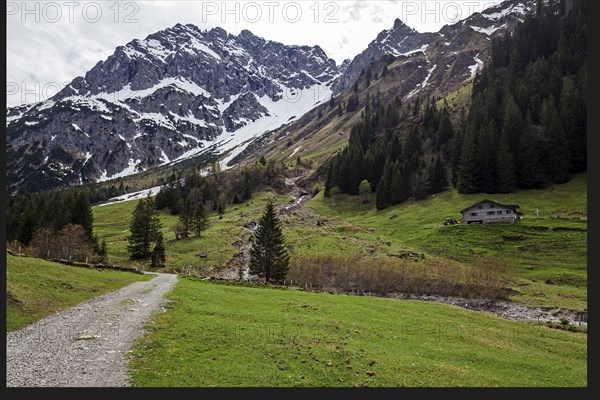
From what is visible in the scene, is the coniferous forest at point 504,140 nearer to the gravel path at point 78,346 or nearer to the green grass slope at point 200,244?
the green grass slope at point 200,244

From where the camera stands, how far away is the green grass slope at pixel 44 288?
27.6 meters

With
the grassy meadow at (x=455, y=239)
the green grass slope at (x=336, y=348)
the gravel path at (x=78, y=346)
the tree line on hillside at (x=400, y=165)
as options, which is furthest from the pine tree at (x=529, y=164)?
the gravel path at (x=78, y=346)

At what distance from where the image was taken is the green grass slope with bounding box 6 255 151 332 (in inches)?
1085

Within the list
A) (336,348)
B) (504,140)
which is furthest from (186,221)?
(504,140)

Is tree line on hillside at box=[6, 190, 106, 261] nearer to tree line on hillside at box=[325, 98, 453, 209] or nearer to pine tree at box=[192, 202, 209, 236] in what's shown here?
pine tree at box=[192, 202, 209, 236]

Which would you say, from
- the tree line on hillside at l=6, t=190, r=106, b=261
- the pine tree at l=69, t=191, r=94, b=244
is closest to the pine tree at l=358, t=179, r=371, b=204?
the tree line on hillside at l=6, t=190, r=106, b=261

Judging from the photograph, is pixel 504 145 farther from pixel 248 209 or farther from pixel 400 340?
pixel 400 340

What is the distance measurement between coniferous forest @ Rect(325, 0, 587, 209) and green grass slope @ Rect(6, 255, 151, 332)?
116590mm

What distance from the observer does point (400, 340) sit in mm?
31125

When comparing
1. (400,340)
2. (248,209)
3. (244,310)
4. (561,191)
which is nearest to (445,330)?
(400,340)

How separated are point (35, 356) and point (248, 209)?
147537 millimetres

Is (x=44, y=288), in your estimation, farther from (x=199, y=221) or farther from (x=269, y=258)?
(x=199, y=221)

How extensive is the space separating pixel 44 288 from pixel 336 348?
26.7 metres

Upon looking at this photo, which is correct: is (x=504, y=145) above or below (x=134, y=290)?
above
